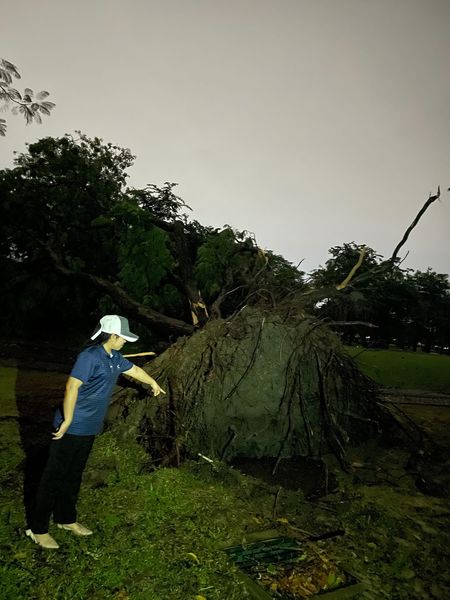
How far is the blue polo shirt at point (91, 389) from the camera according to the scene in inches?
121

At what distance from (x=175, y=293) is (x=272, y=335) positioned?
15.3 feet

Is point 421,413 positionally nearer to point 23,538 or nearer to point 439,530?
point 439,530

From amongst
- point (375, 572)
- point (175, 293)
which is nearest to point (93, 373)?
point (375, 572)

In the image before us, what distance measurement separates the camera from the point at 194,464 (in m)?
4.96

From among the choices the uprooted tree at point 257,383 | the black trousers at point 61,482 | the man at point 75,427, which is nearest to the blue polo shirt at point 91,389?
the man at point 75,427

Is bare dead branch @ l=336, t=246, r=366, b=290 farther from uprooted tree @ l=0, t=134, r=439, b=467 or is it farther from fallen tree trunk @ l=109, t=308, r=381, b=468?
fallen tree trunk @ l=109, t=308, r=381, b=468

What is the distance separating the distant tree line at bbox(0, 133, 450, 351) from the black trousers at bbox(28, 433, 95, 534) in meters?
3.71

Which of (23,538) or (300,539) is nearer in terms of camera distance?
(23,538)

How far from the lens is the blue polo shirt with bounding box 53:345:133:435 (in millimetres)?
3084

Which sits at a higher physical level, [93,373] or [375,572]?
[93,373]

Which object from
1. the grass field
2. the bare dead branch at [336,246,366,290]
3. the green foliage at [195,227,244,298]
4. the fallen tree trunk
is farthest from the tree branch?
the grass field

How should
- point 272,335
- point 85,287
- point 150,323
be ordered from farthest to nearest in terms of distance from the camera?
point 85,287 < point 150,323 < point 272,335

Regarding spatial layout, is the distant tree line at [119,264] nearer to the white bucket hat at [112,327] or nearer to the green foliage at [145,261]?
the green foliage at [145,261]

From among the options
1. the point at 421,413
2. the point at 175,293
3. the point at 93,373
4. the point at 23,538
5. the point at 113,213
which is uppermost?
the point at 113,213
